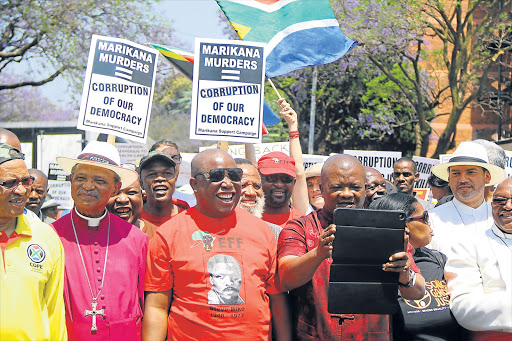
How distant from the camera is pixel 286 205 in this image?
225 inches

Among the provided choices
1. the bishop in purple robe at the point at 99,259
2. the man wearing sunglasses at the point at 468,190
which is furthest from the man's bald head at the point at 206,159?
the man wearing sunglasses at the point at 468,190

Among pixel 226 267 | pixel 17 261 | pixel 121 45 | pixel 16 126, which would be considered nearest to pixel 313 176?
pixel 121 45

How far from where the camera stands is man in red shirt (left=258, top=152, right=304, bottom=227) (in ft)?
18.5

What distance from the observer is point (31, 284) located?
11.6 feet

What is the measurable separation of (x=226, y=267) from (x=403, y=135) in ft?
74.1

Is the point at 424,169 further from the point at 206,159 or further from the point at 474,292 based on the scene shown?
the point at 206,159

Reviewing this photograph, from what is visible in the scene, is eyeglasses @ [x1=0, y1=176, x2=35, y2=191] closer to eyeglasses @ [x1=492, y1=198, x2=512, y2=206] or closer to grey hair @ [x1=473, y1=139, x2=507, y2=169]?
eyeglasses @ [x1=492, y1=198, x2=512, y2=206]

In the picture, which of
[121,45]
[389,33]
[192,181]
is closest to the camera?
[192,181]

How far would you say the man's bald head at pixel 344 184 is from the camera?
400 centimetres

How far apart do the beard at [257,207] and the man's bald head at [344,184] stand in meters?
1.46

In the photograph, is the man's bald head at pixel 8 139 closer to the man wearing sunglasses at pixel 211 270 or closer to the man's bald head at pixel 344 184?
the man wearing sunglasses at pixel 211 270

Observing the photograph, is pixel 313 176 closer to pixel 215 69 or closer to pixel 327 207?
pixel 215 69

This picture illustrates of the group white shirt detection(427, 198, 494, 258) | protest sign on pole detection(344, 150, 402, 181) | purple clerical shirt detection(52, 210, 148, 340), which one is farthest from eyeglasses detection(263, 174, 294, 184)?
protest sign on pole detection(344, 150, 402, 181)

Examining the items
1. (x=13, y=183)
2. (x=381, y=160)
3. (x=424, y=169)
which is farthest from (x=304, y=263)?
(x=424, y=169)
